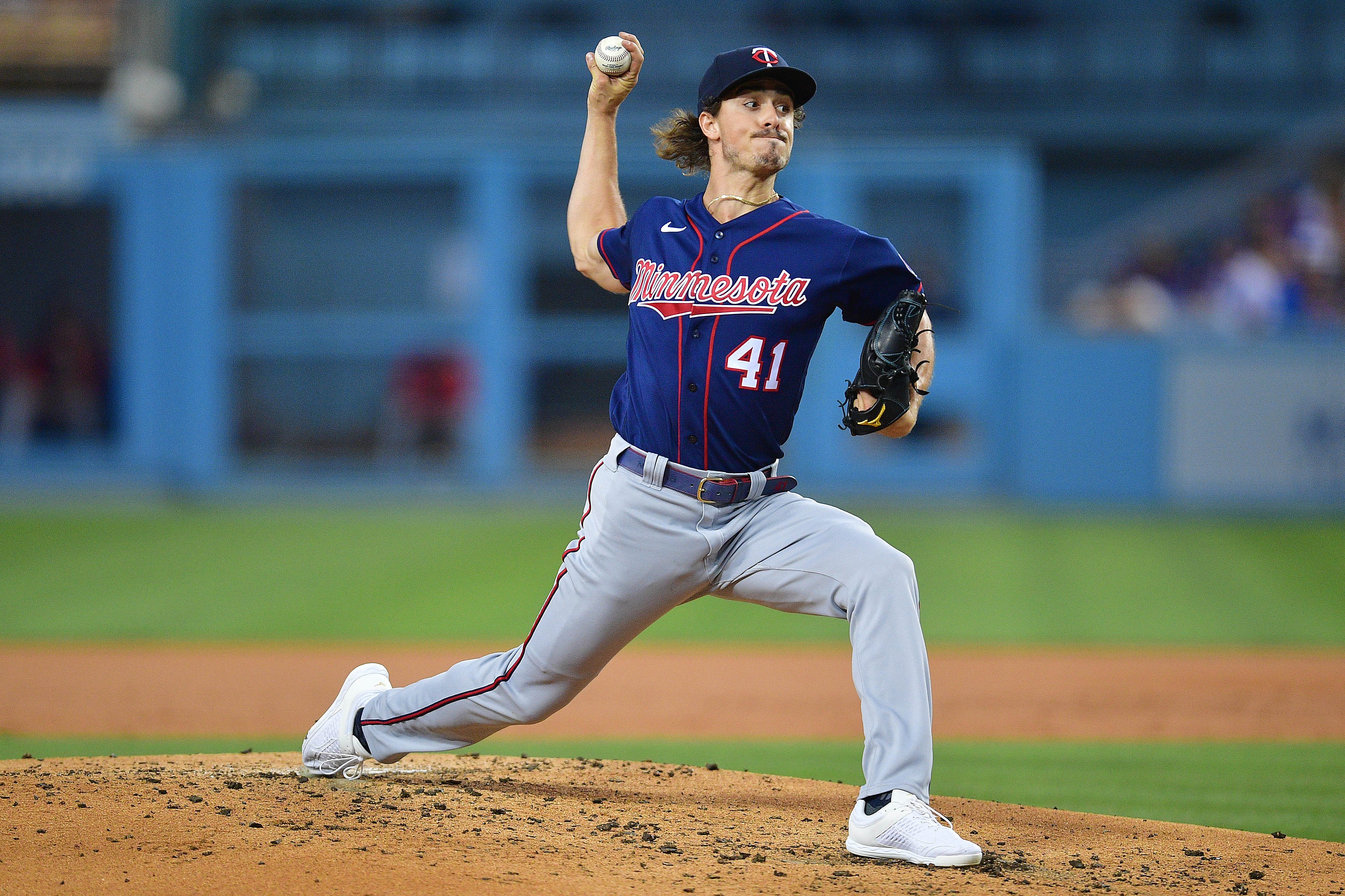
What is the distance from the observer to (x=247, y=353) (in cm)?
1453

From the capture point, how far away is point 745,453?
3.53 meters

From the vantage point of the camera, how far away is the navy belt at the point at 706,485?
11.4 feet

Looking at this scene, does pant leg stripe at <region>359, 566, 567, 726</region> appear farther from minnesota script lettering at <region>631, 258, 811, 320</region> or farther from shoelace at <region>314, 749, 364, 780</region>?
minnesota script lettering at <region>631, 258, 811, 320</region>

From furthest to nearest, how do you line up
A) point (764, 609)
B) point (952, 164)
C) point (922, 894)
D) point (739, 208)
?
point (952, 164) < point (764, 609) < point (739, 208) < point (922, 894)

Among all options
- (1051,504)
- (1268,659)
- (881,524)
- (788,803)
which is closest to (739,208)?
(788,803)

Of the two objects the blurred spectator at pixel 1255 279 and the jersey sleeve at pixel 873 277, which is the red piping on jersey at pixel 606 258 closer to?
the jersey sleeve at pixel 873 277

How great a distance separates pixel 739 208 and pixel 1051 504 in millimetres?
10706

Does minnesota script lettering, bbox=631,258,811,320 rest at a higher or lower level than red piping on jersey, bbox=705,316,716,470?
higher

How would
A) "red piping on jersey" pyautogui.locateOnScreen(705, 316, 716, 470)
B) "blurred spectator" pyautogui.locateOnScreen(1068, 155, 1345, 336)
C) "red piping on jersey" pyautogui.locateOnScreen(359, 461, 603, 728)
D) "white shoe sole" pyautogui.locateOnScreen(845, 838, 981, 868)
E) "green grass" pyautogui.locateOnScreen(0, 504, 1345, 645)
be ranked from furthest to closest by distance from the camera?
"blurred spectator" pyautogui.locateOnScreen(1068, 155, 1345, 336) < "green grass" pyautogui.locateOnScreen(0, 504, 1345, 645) < "red piping on jersey" pyautogui.locateOnScreen(359, 461, 603, 728) < "red piping on jersey" pyautogui.locateOnScreen(705, 316, 716, 470) < "white shoe sole" pyautogui.locateOnScreen(845, 838, 981, 868)

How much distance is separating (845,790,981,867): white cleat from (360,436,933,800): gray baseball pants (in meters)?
0.04

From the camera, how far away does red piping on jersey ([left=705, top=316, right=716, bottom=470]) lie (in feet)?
11.4

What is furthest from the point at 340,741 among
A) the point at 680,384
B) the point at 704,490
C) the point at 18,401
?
the point at 18,401

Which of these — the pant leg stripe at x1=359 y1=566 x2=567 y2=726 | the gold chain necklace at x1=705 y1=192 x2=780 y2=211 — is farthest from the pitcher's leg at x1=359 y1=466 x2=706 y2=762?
the gold chain necklace at x1=705 y1=192 x2=780 y2=211

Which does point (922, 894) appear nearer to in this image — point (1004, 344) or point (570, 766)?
point (570, 766)
